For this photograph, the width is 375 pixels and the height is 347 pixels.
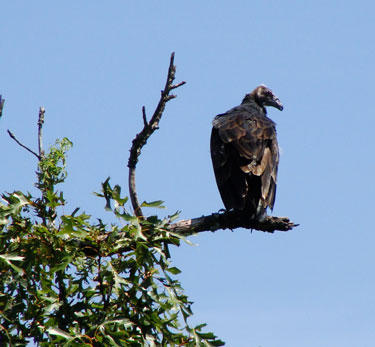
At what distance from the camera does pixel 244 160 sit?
703 centimetres

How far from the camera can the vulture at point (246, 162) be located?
22.7ft

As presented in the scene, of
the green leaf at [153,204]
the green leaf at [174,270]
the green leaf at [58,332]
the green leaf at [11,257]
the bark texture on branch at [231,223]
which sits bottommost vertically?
the green leaf at [58,332]

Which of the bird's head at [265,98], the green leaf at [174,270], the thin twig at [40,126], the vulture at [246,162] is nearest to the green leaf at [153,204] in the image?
the green leaf at [174,270]

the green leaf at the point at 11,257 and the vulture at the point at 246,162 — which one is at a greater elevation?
the vulture at the point at 246,162

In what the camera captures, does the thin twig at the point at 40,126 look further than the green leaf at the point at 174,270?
Yes

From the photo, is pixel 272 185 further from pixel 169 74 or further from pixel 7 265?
pixel 7 265

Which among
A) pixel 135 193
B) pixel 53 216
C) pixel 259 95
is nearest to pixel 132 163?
pixel 135 193

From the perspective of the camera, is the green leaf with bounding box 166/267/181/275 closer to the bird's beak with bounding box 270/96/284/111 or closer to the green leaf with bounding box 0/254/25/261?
the green leaf with bounding box 0/254/25/261

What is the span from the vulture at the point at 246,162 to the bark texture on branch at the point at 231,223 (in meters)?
0.08

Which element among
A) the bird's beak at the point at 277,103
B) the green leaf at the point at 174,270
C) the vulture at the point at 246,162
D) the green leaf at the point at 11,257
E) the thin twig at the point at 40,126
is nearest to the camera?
the green leaf at the point at 11,257

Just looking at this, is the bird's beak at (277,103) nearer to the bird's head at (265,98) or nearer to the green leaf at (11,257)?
the bird's head at (265,98)

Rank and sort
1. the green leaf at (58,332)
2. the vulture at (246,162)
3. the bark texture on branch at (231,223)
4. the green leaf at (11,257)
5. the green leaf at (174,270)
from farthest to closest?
the vulture at (246,162) → the bark texture on branch at (231,223) → the green leaf at (174,270) → the green leaf at (11,257) → the green leaf at (58,332)

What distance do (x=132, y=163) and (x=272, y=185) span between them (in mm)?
1987

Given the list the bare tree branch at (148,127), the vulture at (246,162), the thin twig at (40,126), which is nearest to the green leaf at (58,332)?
the bare tree branch at (148,127)
